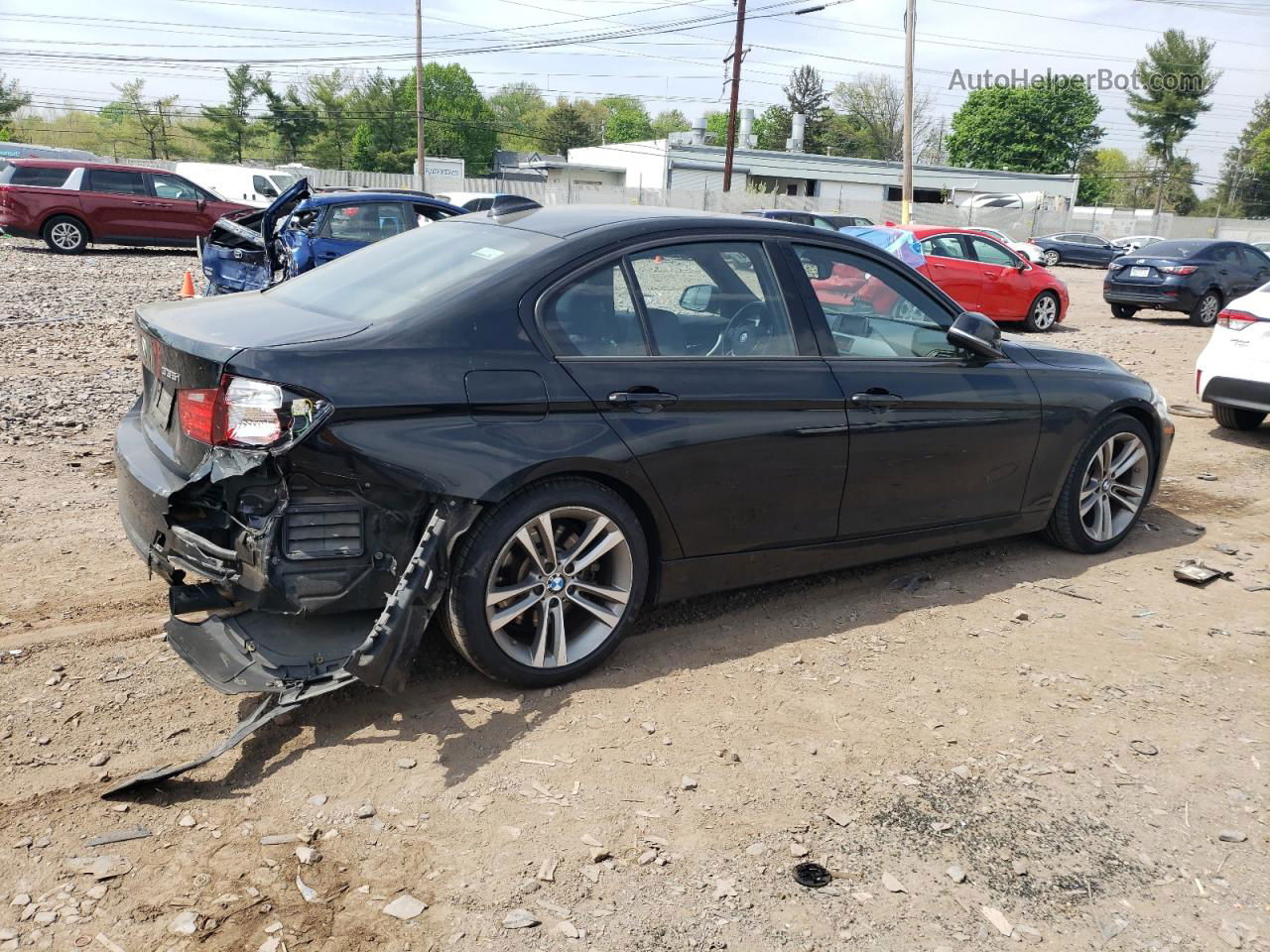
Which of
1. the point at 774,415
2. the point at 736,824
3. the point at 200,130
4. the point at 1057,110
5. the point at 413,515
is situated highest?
the point at 1057,110

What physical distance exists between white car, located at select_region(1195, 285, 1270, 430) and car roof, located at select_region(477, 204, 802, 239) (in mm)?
5394

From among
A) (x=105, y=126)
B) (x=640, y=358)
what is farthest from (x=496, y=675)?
(x=105, y=126)

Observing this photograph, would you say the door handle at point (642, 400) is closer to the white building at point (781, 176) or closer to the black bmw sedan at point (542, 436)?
the black bmw sedan at point (542, 436)

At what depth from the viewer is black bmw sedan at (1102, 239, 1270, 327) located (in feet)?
57.9

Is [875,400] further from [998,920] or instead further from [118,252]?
[118,252]

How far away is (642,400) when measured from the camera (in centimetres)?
378

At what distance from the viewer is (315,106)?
81.2 meters

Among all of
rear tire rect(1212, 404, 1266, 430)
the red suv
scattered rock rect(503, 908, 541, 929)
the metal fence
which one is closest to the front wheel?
rear tire rect(1212, 404, 1266, 430)

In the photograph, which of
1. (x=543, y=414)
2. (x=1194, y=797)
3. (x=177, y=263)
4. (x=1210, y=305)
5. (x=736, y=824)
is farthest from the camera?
(x=177, y=263)

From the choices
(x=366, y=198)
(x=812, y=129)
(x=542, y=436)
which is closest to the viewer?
(x=542, y=436)

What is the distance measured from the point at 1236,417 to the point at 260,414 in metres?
8.57

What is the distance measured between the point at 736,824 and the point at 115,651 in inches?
96.2

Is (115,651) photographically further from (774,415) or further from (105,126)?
(105,126)

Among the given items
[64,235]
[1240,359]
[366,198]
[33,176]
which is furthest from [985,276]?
[33,176]
